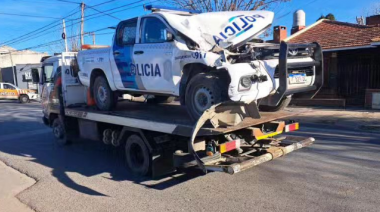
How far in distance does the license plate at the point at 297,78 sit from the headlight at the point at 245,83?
83cm

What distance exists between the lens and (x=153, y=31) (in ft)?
19.5

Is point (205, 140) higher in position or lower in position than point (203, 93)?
lower

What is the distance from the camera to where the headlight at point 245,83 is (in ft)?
15.1

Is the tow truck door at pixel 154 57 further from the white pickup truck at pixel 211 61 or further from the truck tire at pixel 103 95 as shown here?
the truck tire at pixel 103 95

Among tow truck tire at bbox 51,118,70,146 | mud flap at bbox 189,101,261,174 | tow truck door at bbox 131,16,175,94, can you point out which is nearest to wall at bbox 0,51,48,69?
tow truck tire at bbox 51,118,70,146

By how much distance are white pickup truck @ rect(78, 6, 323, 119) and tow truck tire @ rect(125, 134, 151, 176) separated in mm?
993

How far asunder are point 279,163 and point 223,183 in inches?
64.3

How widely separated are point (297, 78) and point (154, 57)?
8.09 feet

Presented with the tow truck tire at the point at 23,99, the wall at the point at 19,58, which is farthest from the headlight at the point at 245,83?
the wall at the point at 19,58

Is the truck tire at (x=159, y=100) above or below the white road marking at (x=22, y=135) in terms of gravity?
above

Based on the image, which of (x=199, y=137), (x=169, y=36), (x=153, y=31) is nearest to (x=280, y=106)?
(x=199, y=137)

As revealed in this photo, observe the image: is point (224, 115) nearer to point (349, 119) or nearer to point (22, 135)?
point (22, 135)

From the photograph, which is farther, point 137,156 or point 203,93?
point 137,156

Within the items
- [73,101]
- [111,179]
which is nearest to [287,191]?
[111,179]
